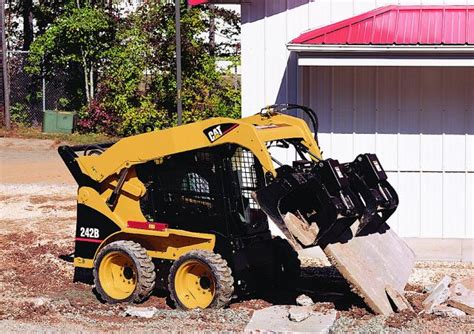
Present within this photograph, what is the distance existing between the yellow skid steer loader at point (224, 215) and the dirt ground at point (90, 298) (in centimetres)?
24

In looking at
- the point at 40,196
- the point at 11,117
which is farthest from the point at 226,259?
the point at 11,117

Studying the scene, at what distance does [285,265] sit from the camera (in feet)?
38.3

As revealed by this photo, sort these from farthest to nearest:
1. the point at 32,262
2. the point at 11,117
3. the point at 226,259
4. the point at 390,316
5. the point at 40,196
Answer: the point at 11,117 → the point at 40,196 → the point at 32,262 → the point at 226,259 → the point at 390,316

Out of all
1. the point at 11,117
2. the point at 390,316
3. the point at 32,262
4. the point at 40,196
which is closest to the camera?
the point at 390,316

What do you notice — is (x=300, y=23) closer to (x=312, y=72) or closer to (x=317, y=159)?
(x=312, y=72)

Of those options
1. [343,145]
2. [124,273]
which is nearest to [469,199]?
[343,145]

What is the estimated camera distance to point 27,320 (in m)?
10.1

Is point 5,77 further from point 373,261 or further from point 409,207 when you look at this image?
point 373,261

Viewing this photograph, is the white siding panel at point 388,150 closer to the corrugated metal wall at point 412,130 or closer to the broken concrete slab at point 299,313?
the corrugated metal wall at point 412,130

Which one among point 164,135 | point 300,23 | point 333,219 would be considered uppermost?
point 300,23

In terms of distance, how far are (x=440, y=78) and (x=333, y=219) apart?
5.16 m

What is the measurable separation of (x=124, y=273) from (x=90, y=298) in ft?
1.67

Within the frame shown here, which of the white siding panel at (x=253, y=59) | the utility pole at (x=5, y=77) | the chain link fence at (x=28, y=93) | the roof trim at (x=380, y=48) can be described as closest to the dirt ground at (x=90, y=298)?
the white siding panel at (x=253, y=59)

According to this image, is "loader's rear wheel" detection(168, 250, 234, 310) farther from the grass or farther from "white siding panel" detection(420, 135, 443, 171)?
the grass
